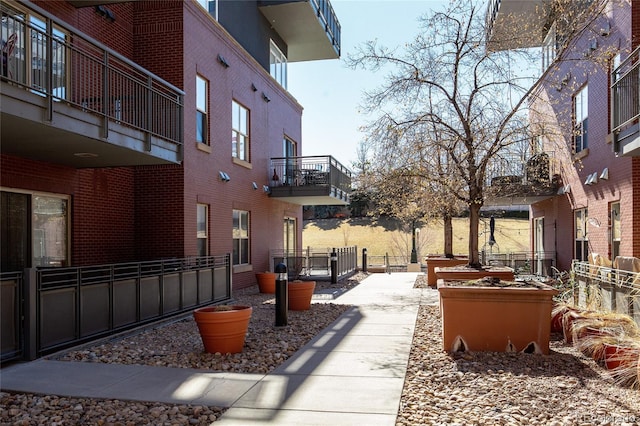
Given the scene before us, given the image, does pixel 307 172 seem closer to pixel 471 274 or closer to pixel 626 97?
pixel 471 274

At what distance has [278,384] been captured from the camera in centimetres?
613

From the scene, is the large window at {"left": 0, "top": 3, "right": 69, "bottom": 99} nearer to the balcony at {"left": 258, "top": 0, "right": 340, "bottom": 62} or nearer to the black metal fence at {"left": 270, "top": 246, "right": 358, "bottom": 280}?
the black metal fence at {"left": 270, "top": 246, "right": 358, "bottom": 280}

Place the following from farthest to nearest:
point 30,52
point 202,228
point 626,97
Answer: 1. point 202,228
2. point 626,97
3. point 30,52

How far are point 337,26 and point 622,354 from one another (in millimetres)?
21234

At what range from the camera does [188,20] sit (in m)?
13.5

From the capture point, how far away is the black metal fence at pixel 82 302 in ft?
22.9

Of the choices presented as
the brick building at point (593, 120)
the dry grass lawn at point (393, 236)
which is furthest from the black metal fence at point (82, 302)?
the dry grass lawn at point (393, 236)

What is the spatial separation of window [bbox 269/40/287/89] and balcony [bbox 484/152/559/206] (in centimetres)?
983

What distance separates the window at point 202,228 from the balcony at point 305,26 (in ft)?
28.7

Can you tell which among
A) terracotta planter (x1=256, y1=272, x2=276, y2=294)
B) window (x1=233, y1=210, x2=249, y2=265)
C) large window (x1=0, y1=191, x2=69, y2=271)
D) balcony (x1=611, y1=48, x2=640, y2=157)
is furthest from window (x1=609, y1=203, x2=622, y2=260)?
large window (x1=0, y1=191, x2=69, y2=271)

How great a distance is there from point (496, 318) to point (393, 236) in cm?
4242

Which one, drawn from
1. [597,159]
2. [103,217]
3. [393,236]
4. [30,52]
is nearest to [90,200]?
[103,217]

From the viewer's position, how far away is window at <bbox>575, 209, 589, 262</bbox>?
51.2 feet

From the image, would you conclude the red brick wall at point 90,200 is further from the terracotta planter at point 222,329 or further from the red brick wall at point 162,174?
the terracotta planter at point 222,329
